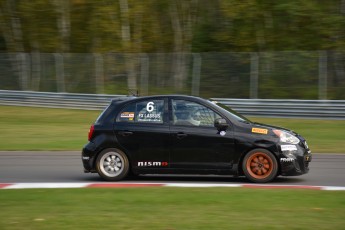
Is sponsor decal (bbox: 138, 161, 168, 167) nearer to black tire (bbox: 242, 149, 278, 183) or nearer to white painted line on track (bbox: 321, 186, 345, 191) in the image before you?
Answer: black tire (bbox: 242, 149, 278, 183)

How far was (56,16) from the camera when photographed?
39625mm

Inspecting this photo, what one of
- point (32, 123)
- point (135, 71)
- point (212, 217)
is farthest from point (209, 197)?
point (135, 71)

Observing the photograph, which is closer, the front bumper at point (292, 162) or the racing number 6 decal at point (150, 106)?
the front bumper at point (292, 162)

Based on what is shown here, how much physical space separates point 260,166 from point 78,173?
3.63 meters

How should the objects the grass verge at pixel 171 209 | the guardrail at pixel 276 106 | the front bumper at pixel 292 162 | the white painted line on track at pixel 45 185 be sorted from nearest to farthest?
the grass verge at pixel 171 209 → the white painted line on track at pixel 45 185 → the front bumper at pixel 292 162 → the guardrail at pixel 276 106

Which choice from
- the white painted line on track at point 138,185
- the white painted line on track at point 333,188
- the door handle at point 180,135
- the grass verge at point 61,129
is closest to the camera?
the white painted line on track at point 333,188

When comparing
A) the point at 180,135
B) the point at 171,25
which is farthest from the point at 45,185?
the point at 171,25

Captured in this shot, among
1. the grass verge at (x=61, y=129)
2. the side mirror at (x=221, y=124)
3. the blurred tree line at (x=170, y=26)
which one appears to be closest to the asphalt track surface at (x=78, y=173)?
the side mirror at (x=221, y=124)

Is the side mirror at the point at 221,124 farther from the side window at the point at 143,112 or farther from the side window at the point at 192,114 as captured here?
the side window at the point at 143,112

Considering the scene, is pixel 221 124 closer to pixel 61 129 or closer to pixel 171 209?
pixel 171 209

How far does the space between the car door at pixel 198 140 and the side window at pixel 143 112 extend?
246 mm

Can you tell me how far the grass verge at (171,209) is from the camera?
7.71 metres

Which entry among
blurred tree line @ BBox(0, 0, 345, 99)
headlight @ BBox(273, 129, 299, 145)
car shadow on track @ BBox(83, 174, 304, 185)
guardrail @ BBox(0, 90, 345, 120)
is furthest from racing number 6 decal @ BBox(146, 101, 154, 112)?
blurred tree line @ BBox(0, 0, 345, 99)

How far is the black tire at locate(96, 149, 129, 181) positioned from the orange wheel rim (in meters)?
2.09
